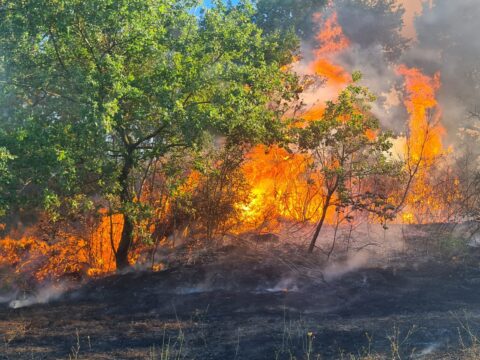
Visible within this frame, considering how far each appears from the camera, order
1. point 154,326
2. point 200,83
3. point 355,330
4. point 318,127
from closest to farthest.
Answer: point 355,330, point 154,326, point 200,83, point 318,127

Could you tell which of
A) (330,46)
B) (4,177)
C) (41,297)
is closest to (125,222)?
(41,297)

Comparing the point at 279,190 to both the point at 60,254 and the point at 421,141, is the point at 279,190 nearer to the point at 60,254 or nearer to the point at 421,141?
the point at 60,254

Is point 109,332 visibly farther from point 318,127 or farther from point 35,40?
point 318,127

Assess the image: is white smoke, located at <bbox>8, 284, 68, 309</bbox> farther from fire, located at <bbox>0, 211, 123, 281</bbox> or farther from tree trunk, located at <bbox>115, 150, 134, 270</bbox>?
tree trunk, located at <bbox>115, 150, 134, 270</bbox>

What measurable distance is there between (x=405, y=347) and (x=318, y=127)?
21.4 feet

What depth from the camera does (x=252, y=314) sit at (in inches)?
417

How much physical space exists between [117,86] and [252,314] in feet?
18.4

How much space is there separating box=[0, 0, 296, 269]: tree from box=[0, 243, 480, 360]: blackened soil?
2.62 metres

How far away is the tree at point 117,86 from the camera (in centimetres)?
941

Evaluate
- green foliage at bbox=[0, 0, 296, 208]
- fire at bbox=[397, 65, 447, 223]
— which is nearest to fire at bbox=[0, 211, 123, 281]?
green foliage at bbox=[0, 0, 296, 208]

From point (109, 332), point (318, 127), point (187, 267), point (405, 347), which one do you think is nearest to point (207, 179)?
point (187, 267)

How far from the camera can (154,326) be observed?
9945 millimetres

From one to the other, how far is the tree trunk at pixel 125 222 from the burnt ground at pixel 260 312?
1.77 ft

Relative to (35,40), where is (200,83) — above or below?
below
